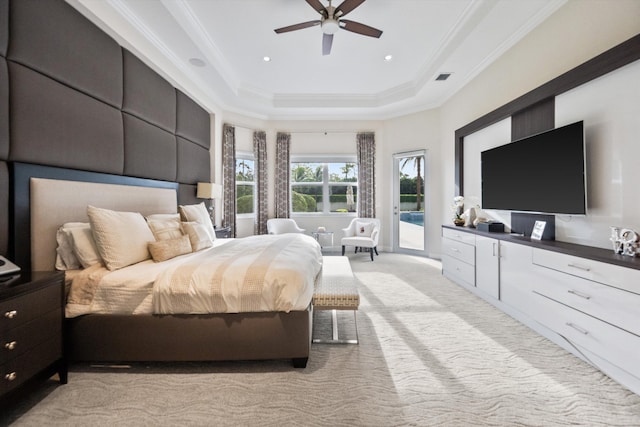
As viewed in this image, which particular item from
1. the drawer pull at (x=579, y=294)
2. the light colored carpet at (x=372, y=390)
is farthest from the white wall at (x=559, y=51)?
the light colored carpet at (x=372, y=390)

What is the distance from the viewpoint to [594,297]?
189cm

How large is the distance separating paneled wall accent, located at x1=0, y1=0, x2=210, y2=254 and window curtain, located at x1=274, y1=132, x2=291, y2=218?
2.87m

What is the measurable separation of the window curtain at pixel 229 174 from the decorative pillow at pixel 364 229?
2.56 m

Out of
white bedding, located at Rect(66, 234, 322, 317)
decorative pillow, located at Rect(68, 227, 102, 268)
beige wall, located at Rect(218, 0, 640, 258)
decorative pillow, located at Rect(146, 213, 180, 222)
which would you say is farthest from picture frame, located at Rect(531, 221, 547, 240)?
decorative pillow, located at Rect(68, 227, 102, 268)

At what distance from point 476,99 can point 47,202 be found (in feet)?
16.7

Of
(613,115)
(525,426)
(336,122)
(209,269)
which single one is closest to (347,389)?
(525,426)

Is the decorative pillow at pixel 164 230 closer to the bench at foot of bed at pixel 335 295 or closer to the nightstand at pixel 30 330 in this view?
the nightstand at pixel 30 330

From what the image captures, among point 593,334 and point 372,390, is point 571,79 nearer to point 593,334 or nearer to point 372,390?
point 593,334

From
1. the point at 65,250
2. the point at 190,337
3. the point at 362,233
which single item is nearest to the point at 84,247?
the point at 65,250

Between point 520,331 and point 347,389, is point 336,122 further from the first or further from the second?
point 347,389

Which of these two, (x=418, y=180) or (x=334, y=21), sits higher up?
(x=334, y=21)

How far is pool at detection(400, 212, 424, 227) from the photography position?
5.83 metres

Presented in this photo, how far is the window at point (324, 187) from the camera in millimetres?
6500

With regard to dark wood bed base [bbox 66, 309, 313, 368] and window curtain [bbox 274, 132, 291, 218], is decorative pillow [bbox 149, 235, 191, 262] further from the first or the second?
window curtain [bbox 274, 132, 291, 218]
